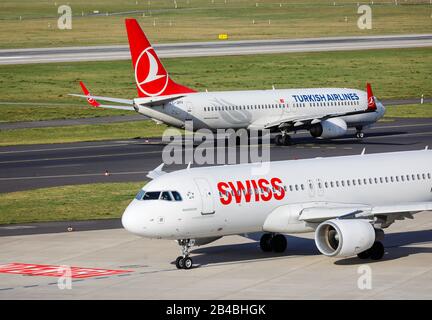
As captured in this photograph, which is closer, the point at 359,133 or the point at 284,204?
the point at 284,204

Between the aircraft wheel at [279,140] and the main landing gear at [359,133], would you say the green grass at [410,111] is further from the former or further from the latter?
the aircraft wheel at [279,140]

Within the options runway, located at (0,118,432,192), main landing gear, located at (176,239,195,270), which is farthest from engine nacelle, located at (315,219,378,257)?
runway, located at (0,118,432,192)

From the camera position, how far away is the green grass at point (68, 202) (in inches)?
2328

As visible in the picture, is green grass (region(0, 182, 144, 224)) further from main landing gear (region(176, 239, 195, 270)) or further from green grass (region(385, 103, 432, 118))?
green grass (region(385, 103, 432, 118))

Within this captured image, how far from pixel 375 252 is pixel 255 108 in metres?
42.9

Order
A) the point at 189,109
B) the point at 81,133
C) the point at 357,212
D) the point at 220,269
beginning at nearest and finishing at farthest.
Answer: the point at 220,269 < the point at 357,212 < the point at 189,109 < the point at 81,133

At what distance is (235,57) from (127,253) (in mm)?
99083

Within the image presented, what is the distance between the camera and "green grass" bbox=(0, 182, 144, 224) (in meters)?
59.1

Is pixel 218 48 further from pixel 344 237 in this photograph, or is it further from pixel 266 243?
pixel 344 237

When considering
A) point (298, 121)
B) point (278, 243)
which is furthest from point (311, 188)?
point (298, 121)

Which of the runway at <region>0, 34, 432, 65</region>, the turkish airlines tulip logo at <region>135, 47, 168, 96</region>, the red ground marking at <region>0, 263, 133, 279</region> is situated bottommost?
the red ground marking at <region>0, 263, 133, 279</region>

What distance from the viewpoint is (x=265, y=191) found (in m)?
45.5

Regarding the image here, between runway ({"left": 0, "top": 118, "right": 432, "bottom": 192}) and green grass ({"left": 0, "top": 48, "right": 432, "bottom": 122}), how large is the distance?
21.0 meters

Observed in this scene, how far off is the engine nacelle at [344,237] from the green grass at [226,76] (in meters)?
65.8
